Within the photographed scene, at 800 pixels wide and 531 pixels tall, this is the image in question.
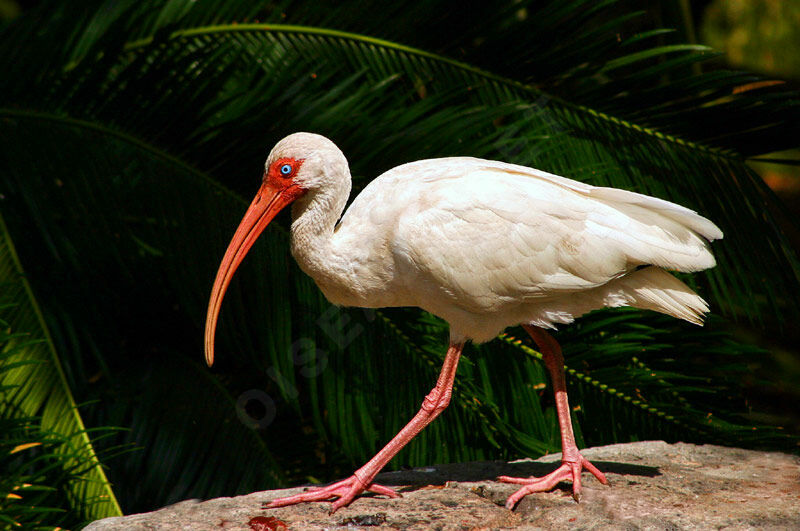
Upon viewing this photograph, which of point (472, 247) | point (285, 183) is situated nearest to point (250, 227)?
point (285, 183)

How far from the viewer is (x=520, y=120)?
4.22 m

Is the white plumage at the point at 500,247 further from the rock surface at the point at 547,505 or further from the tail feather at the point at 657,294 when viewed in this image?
the rock surface at the point at 547,505

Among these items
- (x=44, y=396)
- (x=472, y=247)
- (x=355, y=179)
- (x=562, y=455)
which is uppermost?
(x=355, y=179)

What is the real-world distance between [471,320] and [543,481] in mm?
716

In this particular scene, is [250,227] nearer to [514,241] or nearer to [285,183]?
[285,183]

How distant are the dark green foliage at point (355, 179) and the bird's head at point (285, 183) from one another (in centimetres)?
44

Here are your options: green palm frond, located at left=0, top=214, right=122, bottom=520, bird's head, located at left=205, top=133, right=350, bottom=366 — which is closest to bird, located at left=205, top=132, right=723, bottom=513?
bird's head, located at left=205, top=133, right=350, bottom=366

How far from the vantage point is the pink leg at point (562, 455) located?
350 centimetres

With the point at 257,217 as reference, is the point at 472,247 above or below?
below

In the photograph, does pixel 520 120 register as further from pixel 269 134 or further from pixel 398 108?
pixel 269 134

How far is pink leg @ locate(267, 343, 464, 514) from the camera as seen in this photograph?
3.44 meters

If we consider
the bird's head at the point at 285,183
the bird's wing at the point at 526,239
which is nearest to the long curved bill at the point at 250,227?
the bird's head at the point at 285,183

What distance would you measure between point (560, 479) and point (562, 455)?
13 cm

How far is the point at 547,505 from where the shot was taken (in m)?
3.39
